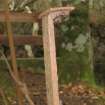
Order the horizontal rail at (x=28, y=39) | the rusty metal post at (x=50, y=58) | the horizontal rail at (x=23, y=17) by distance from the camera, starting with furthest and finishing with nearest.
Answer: the horizontal rail at (x=28, y=39)
the horizontal rail at (x=23, y=17)
the rusty metal post at (x=50, y=58)

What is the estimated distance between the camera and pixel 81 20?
5477mm

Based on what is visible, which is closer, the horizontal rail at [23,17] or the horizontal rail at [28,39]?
the horizontal rail at [23,17]

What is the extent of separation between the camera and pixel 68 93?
511 cm

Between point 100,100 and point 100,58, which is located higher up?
point 100,58

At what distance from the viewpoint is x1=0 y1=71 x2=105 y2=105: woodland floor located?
16.2 feet

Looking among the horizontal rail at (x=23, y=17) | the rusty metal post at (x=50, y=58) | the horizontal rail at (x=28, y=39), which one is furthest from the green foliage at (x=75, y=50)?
the rusty metal post at (x=50, y=58)

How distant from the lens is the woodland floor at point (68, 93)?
493 centimetres

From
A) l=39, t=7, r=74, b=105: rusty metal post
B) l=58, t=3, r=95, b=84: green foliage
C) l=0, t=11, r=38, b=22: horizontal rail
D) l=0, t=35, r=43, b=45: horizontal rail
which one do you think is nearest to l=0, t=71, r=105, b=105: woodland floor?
l=58, t=3, r=95, b=84: green foliage

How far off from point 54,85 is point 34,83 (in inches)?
121

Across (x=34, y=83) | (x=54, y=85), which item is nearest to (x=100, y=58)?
(x=34, y=83)

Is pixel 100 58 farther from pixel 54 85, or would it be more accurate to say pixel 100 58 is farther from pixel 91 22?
pixel 54 85

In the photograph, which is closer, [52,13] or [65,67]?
[52,13]

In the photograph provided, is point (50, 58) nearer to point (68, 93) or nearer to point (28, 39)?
point (28, 39)

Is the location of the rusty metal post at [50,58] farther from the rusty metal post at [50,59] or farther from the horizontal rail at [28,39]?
the horizontal rail at [28,39]
